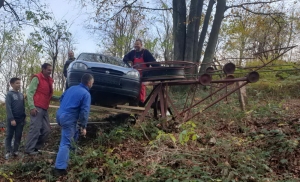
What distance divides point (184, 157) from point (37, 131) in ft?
10.6

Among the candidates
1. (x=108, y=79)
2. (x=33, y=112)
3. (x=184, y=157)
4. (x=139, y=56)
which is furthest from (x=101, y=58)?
(x=184, y=157)

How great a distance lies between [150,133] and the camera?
5.96 metres

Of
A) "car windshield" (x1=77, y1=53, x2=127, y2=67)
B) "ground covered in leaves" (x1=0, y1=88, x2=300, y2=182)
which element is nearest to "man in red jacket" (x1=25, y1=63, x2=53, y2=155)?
"ground covered in leaves" (x1=0, y1=88, x2=300, y2=182)

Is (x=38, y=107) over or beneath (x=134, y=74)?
beneath

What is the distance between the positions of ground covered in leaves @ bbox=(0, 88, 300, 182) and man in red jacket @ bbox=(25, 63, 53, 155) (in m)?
0.40

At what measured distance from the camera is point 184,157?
458 cm

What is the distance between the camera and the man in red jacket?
584 cm

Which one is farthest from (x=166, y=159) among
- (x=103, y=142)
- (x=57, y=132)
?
(x=57, y=132)

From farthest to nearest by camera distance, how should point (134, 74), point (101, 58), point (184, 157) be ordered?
point (101, 58)
point (134, 74)
point (184, 157)

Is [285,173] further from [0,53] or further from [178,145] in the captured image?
[0,53]

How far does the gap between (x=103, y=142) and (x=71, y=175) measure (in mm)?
1267

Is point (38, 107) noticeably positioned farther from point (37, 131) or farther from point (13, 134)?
point (13, 134)

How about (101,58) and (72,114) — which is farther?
(101,58)

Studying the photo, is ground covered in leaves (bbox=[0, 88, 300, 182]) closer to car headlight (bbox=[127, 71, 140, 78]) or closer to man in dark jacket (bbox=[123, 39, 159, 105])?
car headlight (bbox=[127, 71, 140, 78])
